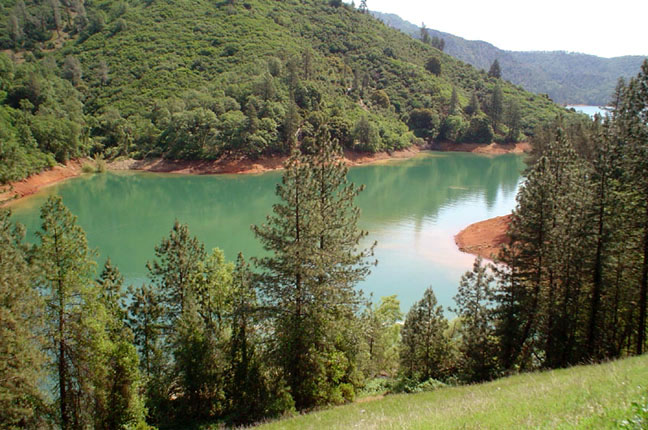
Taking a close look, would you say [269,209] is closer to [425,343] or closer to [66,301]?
[425,343]

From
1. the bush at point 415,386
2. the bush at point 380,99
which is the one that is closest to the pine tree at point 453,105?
the bush at point 380,99

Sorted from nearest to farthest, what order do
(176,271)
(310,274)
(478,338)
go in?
(310,274), (176,271), (478,338)

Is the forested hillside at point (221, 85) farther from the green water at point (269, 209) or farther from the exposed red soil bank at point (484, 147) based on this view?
the green water at point (269, 209)

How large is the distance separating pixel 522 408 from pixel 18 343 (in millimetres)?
12666

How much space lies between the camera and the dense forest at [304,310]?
13.0m

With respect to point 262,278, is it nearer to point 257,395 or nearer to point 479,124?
point 257,395

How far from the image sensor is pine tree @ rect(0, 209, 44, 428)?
11.0 metres

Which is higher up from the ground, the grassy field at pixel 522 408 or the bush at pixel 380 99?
the bush at pixel 380 99

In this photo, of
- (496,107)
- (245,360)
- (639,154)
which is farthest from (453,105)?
(245,360)

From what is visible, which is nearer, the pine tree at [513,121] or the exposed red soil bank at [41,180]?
the exposed red soil bank at [41,180]

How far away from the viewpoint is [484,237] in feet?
129

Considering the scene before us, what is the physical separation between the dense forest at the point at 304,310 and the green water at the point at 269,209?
9198 millimetres

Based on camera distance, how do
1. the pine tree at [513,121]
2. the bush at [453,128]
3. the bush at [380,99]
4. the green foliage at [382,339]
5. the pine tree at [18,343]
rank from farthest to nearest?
the pine tree at [513,121] → the bush at [380,99] → the bush at [453,128] → the green foliage at [382,339] → the pine tree at [18,343]

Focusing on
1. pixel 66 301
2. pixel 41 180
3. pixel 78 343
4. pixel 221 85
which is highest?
pixel 221 85
